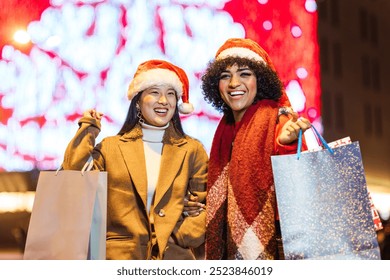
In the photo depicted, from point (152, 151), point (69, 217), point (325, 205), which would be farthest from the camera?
point (152, 151)

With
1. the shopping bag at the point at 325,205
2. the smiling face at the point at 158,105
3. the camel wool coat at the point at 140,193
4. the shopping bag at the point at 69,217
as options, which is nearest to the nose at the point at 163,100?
the smiling face at the point at 158,105

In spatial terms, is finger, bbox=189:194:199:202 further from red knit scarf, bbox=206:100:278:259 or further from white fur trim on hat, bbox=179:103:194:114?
white fur trim on hat, bbox=179:103:194:114

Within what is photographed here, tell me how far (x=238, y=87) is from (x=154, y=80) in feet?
0.88

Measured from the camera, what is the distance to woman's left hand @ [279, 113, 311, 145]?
1653mm

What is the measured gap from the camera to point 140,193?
179 centimetres

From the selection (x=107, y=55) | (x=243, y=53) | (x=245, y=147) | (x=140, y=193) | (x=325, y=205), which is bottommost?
(x=325, y=205)

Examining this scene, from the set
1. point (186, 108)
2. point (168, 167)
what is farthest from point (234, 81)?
point (168, 167)

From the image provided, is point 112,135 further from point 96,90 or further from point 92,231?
point 92,231

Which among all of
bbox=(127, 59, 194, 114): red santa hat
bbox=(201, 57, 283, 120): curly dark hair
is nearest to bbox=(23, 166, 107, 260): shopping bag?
bbox=(127, 59, 194, 114): red santa hat

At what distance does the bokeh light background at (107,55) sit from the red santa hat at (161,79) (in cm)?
12

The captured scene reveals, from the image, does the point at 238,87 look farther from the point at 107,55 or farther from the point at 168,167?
the point at 107,55

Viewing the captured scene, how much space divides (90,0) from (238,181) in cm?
92

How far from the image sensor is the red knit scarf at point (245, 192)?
5.58 ft

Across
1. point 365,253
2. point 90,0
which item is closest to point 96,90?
point 90,0
